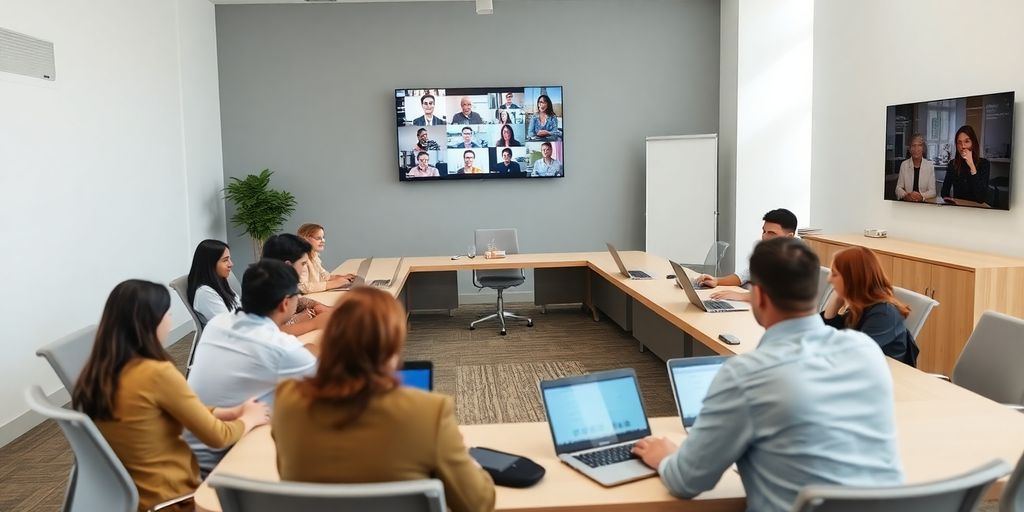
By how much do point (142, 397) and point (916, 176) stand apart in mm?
5936

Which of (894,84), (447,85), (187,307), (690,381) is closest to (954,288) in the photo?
(894,84)

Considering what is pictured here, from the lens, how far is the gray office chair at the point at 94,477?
2318mm

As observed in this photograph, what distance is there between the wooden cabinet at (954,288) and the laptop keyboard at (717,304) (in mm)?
1423

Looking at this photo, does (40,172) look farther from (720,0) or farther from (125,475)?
(720,0)

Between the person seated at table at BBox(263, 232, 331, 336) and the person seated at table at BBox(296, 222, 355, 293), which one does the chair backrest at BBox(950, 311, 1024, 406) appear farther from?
the person seated at table at BBox(296, 222, 355, 293)

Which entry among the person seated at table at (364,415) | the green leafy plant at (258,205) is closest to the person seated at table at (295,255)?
the person seated at table at (364,415)

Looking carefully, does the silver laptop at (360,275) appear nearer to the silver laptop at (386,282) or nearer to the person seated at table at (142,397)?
the silver laptop at (386,282)

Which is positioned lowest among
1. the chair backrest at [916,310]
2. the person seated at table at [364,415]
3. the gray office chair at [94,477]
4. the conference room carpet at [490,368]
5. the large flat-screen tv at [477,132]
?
the conference room carpet at [490,368]

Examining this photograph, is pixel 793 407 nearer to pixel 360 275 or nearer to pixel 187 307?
pixel 187 307

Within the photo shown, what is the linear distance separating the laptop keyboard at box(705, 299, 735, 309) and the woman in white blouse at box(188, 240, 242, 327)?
104 inches

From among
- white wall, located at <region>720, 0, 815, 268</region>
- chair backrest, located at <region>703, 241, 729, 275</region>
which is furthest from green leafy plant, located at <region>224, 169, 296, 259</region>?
white wall, located at <region>720, 0, 815, 268</region>

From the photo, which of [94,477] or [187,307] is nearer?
[94,477]

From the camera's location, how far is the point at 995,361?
10.9 ft

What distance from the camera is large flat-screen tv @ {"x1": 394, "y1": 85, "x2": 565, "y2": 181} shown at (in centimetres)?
900
